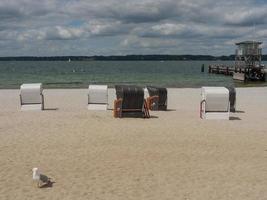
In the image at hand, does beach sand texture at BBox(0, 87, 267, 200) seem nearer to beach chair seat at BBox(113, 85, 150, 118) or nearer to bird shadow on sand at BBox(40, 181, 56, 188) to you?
bird shadow on sand at BBox(40, 181, 56, 188)

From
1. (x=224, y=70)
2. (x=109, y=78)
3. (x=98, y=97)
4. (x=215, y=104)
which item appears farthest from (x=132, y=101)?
(x=224, y=70)

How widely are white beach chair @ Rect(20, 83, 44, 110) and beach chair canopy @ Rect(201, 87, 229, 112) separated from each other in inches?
245

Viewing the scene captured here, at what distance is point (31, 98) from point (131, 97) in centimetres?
423

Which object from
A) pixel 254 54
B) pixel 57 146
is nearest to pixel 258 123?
pixel 57 146

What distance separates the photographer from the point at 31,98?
18141 millimetres

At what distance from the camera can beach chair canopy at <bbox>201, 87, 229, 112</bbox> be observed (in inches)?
634

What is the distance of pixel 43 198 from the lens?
7.43m

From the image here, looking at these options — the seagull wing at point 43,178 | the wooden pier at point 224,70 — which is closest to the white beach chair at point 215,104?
the seagull wing at point 43,178

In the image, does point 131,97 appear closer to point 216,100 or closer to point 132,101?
point 132,101

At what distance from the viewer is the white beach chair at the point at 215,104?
1606 cm

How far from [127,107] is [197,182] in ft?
26.5

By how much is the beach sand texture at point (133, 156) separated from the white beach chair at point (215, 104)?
1.42 ft

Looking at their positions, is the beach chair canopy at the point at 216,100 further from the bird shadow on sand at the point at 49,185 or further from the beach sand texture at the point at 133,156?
the bird shadow on sand at the point at 49,185

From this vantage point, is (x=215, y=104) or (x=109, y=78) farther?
(x=109, y=78)
